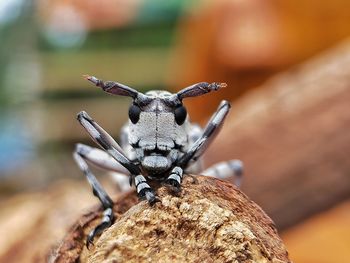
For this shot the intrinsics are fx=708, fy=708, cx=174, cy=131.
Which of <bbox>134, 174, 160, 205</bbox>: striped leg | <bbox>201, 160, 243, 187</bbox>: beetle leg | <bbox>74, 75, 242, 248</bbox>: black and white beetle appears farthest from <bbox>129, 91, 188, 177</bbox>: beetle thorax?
<bbox>201, 160, 243, 187</bbox>: beetle leg

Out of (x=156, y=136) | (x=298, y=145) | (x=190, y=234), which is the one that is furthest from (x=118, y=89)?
(x=298, y=145)

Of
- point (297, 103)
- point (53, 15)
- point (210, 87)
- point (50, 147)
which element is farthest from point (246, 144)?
point (53, 15)

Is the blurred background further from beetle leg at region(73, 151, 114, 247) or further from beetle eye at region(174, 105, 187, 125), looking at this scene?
beetle eye at region(174, 105, 187, 125)

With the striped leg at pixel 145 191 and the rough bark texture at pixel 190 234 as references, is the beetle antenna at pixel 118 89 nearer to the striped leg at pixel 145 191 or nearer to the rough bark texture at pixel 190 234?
the striped leg at pixel 145 191

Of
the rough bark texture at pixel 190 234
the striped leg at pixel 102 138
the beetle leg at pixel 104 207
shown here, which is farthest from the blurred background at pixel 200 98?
the rough bark texture at pixel 190 234

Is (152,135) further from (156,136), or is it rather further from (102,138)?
(102,138)

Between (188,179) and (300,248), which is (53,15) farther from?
(188,179)
